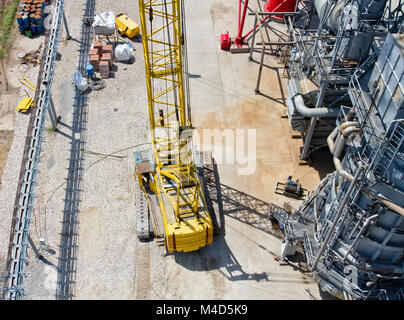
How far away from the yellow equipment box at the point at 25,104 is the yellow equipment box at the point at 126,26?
428 inches

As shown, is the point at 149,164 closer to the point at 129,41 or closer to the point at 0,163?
the point at 0,163

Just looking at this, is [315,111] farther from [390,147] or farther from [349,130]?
[390,147]

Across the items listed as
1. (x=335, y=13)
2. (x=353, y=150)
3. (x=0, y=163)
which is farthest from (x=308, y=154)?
(x=0, y=163)

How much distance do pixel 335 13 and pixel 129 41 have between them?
2013cm

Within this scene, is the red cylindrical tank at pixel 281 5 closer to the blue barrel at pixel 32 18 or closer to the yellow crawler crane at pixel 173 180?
the yellow crawler crane at pixel 173 180

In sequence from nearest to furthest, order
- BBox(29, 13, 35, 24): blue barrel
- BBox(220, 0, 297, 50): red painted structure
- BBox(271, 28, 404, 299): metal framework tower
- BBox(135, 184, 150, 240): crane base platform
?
BBox(271, 28, 404, 299): metal framework tower
BBox(135, 184, 150, 240): crane base platform
BBox(220, 0, 297, 50): red painted structure
BBox(29, 13, 35, 24): blue barrel

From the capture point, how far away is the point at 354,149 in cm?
1786

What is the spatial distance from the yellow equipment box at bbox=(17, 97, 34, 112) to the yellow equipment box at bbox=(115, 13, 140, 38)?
10.9 metres

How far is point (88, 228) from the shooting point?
2580 cm

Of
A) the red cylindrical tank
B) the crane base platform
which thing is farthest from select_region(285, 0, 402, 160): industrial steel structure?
the red cylindrical tank

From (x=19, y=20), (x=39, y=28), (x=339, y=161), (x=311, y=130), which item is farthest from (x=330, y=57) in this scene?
(x=19, y=20)

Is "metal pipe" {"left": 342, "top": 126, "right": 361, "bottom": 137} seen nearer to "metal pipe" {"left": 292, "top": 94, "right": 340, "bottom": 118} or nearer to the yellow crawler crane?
"metal pipe" {"left": 292, "top": 94, "right": 340, "bottom": 118}

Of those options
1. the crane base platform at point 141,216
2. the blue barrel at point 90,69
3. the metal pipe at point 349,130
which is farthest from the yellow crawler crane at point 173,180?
the blue barrel at point 90,69

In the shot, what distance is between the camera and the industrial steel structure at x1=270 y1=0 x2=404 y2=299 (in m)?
16.2
